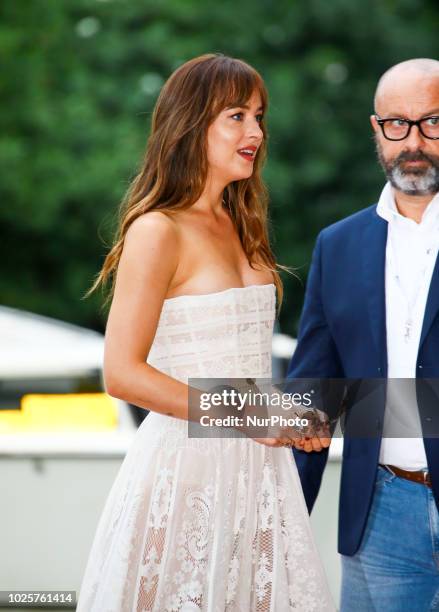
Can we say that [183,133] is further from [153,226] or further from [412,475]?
[412,475]

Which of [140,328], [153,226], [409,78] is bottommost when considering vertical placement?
[140,328]

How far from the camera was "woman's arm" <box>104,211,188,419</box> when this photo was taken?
103 inches

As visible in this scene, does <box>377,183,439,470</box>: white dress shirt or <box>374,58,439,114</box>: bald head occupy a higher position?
<box>374,58,439,114</box>: bald head

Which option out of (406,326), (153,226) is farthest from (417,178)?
(153,226)

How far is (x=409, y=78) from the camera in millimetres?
3121

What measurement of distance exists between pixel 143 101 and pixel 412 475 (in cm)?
1234

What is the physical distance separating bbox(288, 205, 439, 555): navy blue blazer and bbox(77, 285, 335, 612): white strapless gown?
1.07 feet

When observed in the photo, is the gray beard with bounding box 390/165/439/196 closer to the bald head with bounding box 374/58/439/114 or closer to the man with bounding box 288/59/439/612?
the man with bounding box 288/59/439/612

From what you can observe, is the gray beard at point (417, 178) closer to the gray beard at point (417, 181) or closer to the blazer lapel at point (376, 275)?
the gray beard at point (417, 181)

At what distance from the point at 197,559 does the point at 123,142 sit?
38.0ft

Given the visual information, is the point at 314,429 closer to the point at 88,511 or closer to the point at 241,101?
the point at 241,101

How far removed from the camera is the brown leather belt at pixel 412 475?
2953 millimetres

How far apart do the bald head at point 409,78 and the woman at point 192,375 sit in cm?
45

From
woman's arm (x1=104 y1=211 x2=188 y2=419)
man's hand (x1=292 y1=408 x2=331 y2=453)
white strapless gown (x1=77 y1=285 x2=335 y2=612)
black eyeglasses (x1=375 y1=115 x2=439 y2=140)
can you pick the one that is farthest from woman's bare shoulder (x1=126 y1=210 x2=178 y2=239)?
black eyeglasses (x1=375 y1=115 x2=439 y2=140)
